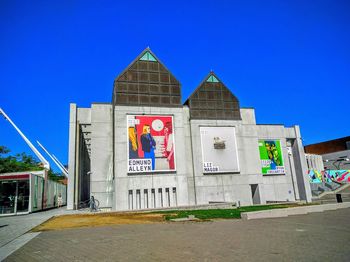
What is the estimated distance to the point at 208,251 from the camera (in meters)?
8.07

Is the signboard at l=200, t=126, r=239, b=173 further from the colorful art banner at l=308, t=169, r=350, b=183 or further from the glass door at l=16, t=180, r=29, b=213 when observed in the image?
the colorful art banner at l=308, t=169, r=350, b=183

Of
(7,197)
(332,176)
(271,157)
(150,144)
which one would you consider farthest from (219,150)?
(332,176)

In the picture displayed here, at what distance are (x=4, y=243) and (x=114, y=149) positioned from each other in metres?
21.7

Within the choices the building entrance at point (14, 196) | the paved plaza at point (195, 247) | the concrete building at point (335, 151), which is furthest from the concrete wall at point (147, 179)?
the concrete building at point (335, 151)

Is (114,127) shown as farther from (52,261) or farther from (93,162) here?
(52,261)

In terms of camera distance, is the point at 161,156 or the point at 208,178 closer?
the point at 161,156

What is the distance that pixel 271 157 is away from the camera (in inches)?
1618

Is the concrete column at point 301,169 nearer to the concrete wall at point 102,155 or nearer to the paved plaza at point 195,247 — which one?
the concrete wall at point 102,155

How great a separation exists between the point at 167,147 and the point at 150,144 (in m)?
2.12

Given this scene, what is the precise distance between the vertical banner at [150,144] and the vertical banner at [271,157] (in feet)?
50.4

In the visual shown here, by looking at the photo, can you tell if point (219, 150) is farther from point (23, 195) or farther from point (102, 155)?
point (23, 195)

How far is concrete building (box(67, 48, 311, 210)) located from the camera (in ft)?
104

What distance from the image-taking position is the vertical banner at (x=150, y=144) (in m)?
31.6

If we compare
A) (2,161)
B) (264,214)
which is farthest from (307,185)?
(2,161)
